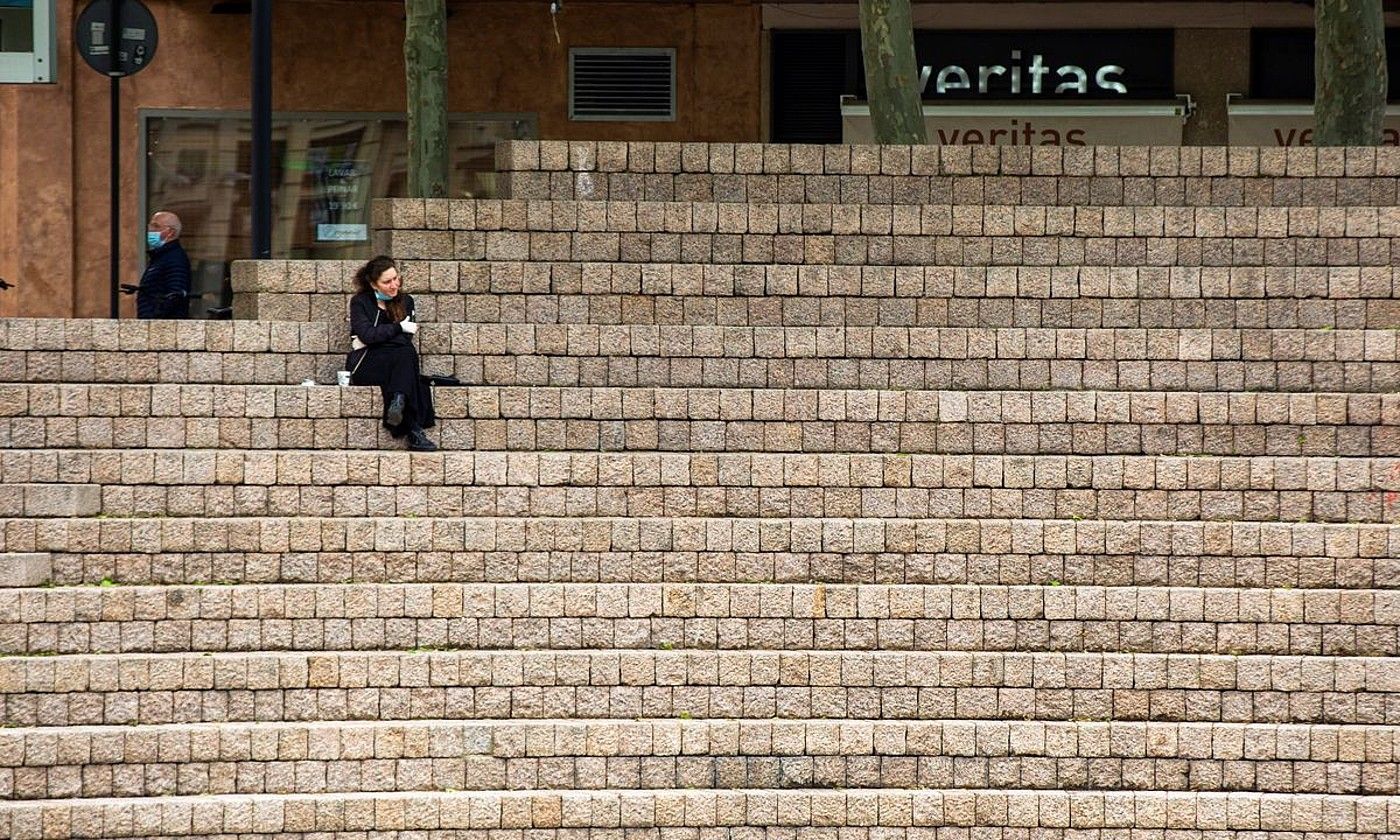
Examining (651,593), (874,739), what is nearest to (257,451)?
(651,593)

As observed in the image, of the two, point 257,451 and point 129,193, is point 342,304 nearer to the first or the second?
point 257,451

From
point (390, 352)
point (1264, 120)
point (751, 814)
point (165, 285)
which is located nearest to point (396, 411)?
point (390, 352)

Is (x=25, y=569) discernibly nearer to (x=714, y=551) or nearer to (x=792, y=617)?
(x=714, y=551)

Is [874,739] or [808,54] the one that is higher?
[808,54]

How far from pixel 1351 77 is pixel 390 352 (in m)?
6.73

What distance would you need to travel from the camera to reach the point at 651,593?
31.5ft

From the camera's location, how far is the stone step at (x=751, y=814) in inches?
355

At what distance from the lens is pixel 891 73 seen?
12.9 meters

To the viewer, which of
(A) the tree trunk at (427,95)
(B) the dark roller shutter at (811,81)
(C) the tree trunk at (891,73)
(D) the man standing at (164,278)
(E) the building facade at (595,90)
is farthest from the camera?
(B) the dark roller shutter at (811,81)

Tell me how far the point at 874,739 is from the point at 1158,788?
1.34 metres

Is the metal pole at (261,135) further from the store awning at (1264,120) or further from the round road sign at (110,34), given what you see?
the store awning at (1264,120)

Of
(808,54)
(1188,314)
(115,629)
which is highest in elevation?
(808,54)

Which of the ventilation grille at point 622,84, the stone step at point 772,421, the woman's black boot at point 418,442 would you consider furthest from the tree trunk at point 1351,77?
the ventilation grille at point 622,84

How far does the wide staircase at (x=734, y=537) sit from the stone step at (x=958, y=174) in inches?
5.1
